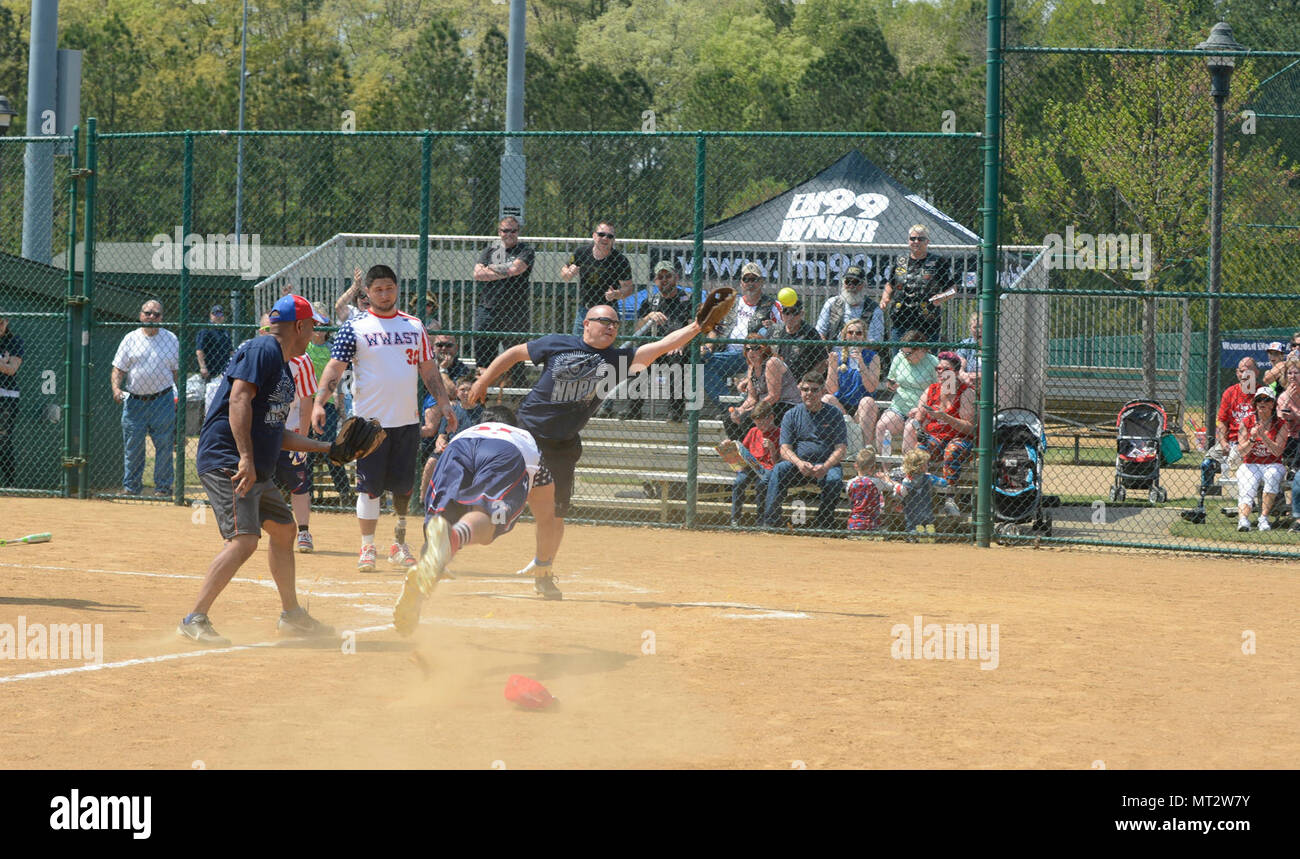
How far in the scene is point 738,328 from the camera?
48.8ft

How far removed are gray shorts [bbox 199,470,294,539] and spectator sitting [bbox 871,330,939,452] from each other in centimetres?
721

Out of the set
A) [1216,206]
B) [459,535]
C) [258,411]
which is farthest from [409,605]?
[1216,206]

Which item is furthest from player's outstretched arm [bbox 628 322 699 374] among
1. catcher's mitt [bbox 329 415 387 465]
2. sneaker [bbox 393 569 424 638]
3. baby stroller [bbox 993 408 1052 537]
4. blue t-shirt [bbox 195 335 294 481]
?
baby stroller [bbox 993 408 1052 537]

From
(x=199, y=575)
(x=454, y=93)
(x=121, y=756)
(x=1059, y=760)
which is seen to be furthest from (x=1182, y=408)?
(x=454, y=93)

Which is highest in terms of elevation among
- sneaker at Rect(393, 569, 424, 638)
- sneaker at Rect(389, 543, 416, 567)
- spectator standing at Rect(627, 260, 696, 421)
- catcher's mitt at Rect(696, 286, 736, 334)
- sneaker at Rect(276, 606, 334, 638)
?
spectator standing at Rect(627, 260, 696, 421)

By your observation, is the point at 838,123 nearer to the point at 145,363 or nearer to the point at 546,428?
the point at 145,363

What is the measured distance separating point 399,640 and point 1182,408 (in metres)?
15.0

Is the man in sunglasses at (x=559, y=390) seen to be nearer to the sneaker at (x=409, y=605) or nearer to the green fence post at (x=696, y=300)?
the sneaker at (x=409, y=605)

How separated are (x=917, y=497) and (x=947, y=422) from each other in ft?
2.45

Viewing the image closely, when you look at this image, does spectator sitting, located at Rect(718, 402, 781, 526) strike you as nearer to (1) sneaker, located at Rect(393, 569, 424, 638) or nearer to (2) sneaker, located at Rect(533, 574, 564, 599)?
(2) sneaker, located at Rect(533, 574, 564, 599)

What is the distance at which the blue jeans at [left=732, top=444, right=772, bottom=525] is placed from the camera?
46.3 feet

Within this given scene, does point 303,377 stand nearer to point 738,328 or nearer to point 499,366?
point 499,366

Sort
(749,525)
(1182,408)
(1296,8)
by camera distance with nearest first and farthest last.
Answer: (749,525) < (1182,408) < (1296,8)

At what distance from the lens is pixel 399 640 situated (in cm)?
830
